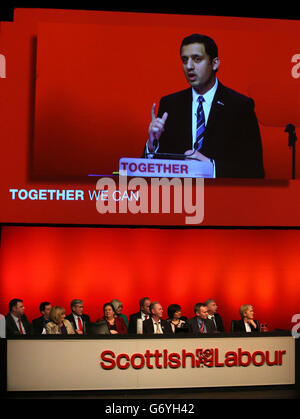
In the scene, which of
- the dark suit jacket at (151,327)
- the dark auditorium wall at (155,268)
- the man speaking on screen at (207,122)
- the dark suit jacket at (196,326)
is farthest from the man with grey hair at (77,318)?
the man speaking on screen at (207,122)

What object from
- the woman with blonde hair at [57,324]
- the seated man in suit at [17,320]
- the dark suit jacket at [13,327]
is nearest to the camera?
the woman with blonde hair at [57,324]

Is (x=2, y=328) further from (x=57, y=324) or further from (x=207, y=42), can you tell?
(x=207, y=42)

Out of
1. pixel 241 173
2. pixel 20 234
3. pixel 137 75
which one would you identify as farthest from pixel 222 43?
pixel 20 234

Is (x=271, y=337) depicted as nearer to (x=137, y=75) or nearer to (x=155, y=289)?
(x=155, y=289)

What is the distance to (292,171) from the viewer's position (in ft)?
30.0

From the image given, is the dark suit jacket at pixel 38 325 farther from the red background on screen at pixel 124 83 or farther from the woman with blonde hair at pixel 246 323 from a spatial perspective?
the woman with blonde hair at pixel 246 323

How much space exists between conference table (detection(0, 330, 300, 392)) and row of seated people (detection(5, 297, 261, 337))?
0.72ft

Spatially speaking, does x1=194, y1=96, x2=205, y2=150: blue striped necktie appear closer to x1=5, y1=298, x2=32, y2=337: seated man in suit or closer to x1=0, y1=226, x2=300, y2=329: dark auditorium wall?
x1=0, y1=226, x2=300, y2=329: dark auditorium wall

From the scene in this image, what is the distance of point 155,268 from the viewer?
9820mm

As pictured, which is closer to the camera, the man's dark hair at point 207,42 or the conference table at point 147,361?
the conference table at point 147,361

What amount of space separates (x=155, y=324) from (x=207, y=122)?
301 cm

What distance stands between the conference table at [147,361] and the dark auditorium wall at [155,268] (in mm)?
2349

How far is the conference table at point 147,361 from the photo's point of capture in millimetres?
7023

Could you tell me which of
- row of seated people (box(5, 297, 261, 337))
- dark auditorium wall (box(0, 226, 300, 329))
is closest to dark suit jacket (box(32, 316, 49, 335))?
row of seated people (box(5, 297, 261, 337))
